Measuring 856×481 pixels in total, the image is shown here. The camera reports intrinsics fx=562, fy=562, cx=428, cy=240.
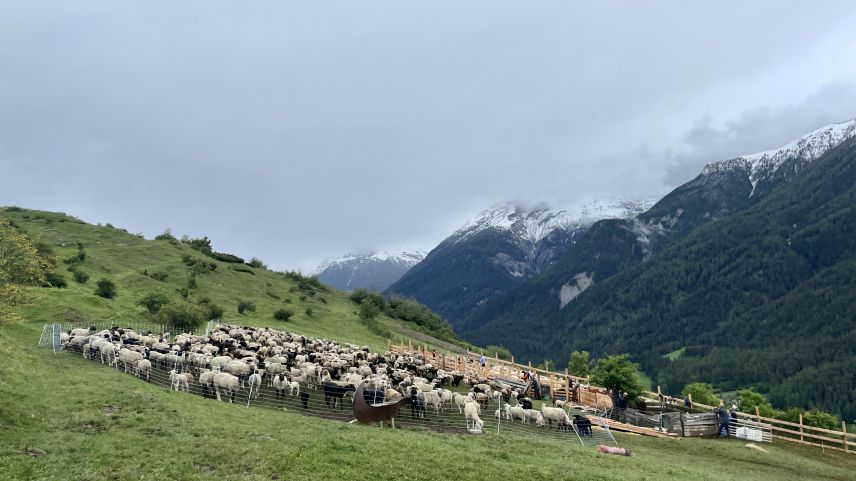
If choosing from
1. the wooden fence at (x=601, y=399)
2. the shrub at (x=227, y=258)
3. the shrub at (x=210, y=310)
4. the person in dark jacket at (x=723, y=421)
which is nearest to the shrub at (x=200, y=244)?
the shrub at (x=227, y=258)

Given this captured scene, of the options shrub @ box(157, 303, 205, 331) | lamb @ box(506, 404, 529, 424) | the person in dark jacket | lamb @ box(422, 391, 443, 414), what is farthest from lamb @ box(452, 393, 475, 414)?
shrub @ box(157, 303, 205, 331)

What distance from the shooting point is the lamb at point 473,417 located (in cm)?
2856

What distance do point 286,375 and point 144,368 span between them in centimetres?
788

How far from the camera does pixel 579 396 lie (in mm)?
45812

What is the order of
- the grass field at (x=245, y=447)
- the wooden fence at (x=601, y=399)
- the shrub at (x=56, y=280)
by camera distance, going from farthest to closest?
the shrub at (x=56, y=280)
the wooden fence at (x=601, y=399)
the grass field at (x=245, y=447)

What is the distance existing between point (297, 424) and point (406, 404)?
332 inches

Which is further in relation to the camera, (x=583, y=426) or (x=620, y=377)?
(x=620, y=377)

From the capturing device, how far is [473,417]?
28.8 meters

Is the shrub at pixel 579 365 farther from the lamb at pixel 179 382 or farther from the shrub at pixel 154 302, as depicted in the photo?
the lamb at pixel 179 382

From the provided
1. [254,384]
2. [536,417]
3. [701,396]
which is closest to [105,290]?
[254,384]

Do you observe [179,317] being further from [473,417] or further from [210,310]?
[473,417]

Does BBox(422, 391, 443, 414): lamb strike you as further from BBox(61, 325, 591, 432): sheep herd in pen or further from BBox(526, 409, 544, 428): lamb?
BBox(526, 409, 544, 428): lamb

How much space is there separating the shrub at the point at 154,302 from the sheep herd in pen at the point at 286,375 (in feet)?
75.4

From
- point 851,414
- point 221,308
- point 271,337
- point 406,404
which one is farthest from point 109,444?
point 851,414
